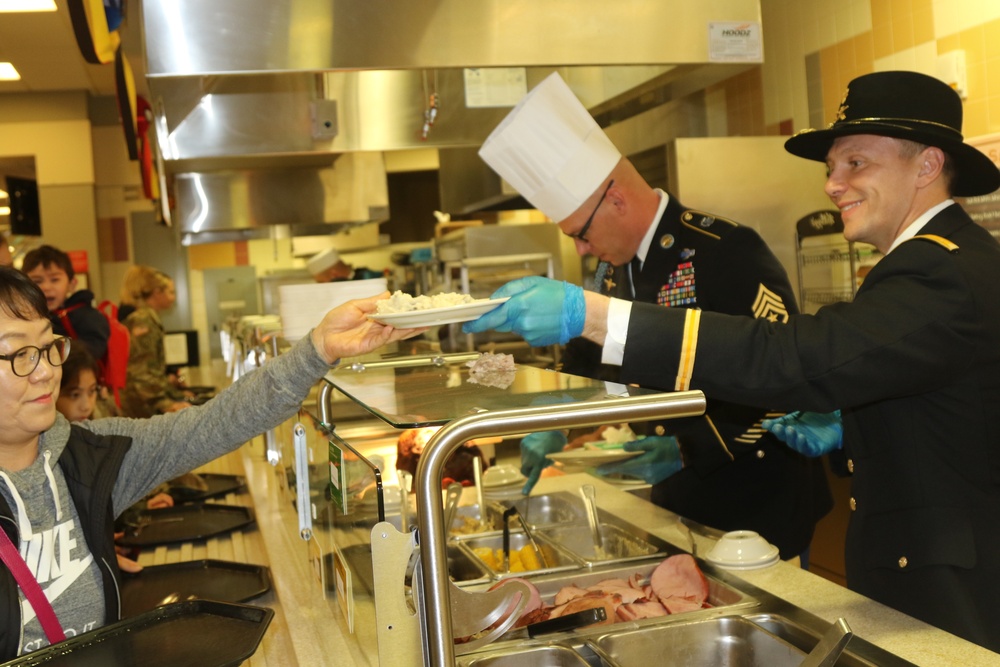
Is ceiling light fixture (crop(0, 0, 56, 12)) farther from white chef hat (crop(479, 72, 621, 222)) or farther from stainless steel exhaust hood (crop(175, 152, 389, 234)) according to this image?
white chef hat (crop(479, 72, 621, 222))

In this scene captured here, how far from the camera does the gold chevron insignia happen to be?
2.44 metres

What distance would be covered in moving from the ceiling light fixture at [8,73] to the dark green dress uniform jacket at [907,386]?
8.92 meters

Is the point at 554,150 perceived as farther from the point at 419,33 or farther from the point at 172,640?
the point at 172,640

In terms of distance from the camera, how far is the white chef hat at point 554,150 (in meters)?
2.62

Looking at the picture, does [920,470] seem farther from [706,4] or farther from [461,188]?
[461,188]

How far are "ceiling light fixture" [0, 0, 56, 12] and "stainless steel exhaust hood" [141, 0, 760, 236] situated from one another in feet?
11.7

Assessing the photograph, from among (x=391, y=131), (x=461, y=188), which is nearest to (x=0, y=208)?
(x=461, y=188)

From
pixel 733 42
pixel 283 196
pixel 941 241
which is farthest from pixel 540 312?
pixel 283 196

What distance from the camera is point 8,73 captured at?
9086 millimetres

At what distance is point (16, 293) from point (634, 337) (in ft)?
3.54

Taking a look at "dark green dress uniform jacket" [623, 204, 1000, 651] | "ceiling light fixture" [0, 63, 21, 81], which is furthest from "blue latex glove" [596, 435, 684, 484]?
"ceiling light fixture" [0, 63, 21, 81]

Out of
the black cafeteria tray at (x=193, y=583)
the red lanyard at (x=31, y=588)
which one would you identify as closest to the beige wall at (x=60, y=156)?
the black cafeteria tray at (x=193, y=583)

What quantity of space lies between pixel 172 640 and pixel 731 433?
4.94 feet

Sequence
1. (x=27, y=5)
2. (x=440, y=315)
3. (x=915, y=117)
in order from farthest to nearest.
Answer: (x=27, y=5), (x=915, y=117), (x=440, y=315)
